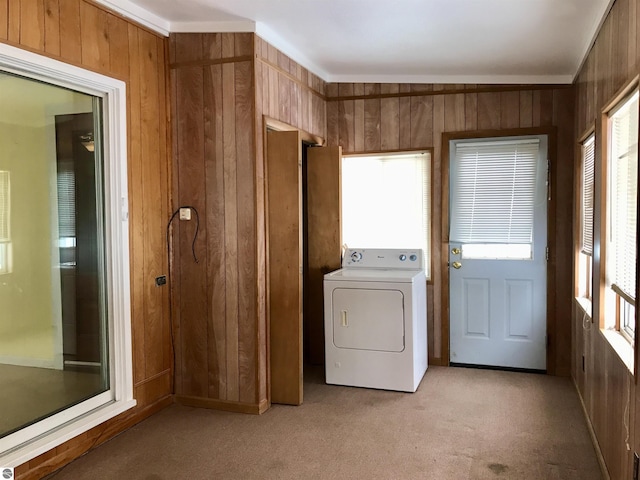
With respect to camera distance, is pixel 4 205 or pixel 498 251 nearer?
pixel 4 205

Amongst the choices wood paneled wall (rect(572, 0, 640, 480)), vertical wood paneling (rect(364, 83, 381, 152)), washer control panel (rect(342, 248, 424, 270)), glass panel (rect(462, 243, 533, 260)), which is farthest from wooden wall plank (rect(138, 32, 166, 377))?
wood paneled wall (rect(572, 0, 640, 480))

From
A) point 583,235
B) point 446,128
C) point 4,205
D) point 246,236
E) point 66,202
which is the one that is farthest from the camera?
point 446,128

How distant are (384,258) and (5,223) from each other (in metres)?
2.71

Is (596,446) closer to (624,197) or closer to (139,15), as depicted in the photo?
(624,197)

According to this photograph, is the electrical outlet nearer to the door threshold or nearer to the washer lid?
the washer lid

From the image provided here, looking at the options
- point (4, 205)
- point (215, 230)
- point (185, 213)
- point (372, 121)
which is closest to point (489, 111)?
point (372, 121)

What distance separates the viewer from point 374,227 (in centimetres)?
470

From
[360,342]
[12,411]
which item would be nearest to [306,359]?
[360,342]

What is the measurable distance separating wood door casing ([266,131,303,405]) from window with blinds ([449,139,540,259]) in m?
1.58

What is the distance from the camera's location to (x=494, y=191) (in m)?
4.31

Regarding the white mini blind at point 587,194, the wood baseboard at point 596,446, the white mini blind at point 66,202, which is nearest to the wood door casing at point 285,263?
the white mini blind at point 66,202

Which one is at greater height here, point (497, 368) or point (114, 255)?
point (114, 255)

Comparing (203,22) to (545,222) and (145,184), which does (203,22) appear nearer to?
(145,184)

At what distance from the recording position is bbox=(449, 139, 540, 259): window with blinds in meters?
4.23
